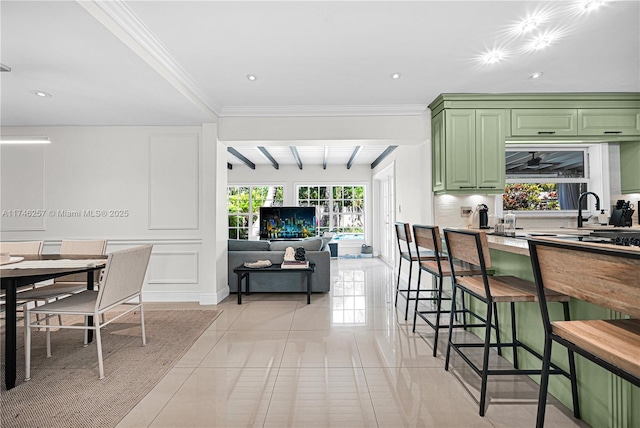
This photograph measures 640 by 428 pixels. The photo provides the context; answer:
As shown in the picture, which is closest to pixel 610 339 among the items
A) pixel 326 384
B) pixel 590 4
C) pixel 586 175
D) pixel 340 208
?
pixel 326 384

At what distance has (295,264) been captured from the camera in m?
4.34

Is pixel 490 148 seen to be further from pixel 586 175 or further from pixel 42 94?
pixel 42 94

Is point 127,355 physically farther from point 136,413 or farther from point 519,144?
point 519,144

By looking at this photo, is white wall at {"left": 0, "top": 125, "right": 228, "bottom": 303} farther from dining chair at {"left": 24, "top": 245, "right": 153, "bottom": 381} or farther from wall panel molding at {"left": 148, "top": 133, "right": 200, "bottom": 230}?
dining chair at {"left": 24, "top": 245, "right": 153, "bottom": 381}

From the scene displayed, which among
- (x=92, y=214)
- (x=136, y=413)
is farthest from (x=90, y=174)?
(x=136, y=413)

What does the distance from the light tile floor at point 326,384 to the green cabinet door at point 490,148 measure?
1931 mm

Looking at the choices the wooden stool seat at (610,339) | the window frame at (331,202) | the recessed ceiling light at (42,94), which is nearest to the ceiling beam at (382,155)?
the window frame at (331,202)

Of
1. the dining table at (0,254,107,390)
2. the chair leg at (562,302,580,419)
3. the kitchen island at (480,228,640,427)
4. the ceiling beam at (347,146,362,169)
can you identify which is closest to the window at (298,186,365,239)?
the ceiling beam at (347,146,362,169)

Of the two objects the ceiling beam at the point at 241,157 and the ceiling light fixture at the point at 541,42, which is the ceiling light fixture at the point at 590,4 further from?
the ceiling beam at the point at 241,157

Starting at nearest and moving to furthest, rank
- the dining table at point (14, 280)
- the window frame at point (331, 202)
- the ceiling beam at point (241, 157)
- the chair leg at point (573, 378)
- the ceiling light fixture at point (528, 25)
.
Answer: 1. the chair leg at point (573, 378)
2. the dining table at point (14, 280)
3. the ceiling light fixture at point (528, 25)
4. the ceiling beam at point (241, 157)
5. the window frame at point (331, 202)

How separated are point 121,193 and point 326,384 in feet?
12.2

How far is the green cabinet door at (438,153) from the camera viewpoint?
12.7 feet

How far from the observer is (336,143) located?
4.32 meters

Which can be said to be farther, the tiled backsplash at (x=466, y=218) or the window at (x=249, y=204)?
the window at (x=249, y=204)
